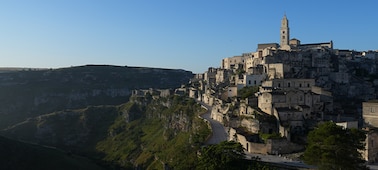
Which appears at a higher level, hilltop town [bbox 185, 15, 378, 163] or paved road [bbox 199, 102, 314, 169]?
hilltop town [bbox 185, 15, 378, 163]

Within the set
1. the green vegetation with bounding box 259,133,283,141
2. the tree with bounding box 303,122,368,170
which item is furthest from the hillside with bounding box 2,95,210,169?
the tree with bounding box 303,122,368,170

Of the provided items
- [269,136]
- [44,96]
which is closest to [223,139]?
[269,136]

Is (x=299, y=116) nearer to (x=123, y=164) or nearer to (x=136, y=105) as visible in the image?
(x=123, y=164)

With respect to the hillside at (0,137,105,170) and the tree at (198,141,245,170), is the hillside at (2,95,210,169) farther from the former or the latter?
the tree at (198,141,245,170)

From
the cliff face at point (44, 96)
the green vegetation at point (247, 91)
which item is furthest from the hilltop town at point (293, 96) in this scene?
the cliff face at point (44, 96)

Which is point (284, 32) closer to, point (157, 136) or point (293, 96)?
point (157, 136)

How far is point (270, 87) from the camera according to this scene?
65.0m

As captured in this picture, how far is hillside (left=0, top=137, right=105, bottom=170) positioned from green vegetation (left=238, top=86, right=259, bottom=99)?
44.0m

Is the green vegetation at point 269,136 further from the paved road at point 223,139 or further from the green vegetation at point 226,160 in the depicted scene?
the green vegetation at point 226,160

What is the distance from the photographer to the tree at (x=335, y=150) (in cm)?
3519

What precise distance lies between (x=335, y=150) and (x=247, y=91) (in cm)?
3505

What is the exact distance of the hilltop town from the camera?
165ft

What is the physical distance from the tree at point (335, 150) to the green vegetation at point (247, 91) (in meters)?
27.5

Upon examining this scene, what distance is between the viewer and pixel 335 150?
35.6m
